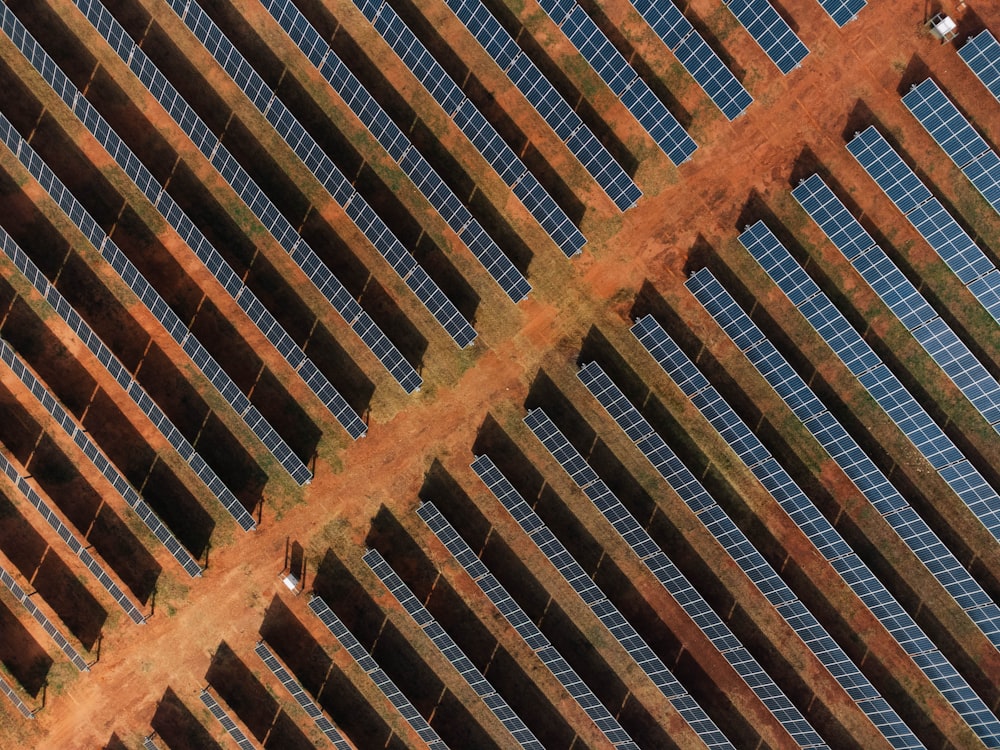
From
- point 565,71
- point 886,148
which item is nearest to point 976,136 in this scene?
point 886,148

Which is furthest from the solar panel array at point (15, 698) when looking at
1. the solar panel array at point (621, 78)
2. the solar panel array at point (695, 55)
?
the solar panel array at point (695, 55)

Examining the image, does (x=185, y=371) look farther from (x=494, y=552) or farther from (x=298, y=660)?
(x=494, y=552)

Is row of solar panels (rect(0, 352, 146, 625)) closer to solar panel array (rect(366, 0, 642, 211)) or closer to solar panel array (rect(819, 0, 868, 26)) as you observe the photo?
solar panel array (rect(366, 0, 642, 211))

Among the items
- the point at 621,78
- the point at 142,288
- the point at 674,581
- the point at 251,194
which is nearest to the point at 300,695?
the point at 674,581

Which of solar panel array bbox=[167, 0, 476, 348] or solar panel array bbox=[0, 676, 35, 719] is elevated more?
solar panel array bbox=[167, 0, 476, 348]

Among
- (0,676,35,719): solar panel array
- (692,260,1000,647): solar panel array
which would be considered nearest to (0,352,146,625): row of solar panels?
(0,676,35,719): solar panel array

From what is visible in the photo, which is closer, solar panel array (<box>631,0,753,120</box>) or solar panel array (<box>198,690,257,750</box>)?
solar panel array (<box>631,0,753,120</box>)
